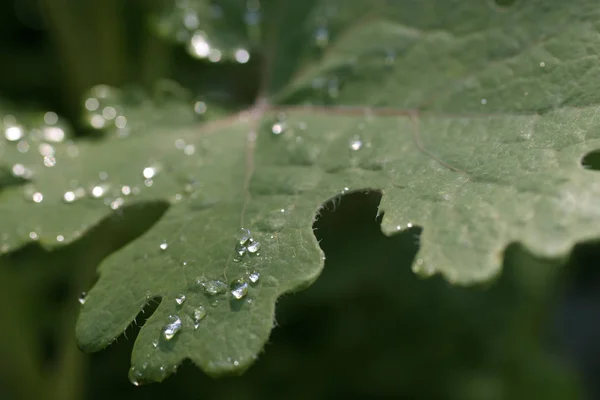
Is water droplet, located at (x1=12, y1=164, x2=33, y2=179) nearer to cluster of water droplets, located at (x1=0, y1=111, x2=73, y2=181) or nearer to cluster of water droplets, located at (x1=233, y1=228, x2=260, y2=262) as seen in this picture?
cluster of water droplets, located at (x1=0, y1=111, x2=73, y2=181)

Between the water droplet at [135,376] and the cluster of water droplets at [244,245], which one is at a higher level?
the cluster of water droplets at [244,245]

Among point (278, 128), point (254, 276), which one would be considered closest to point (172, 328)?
point (254, 276)

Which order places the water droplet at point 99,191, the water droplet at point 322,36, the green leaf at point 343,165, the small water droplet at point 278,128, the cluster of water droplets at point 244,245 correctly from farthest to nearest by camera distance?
the water droplet at point 322,36 → the small water droplet at point 278,128 → the water droplet at point 99,191 → the cluster of water droplets at point 244,245 → the green leaf at point 343,165

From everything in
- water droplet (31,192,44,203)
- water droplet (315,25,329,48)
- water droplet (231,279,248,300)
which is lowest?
water droplet (31,192,44,203)

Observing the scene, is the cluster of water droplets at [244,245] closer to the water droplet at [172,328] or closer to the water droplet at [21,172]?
the water droplet at [172,328]

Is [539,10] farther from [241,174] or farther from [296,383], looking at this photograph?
[296,383]

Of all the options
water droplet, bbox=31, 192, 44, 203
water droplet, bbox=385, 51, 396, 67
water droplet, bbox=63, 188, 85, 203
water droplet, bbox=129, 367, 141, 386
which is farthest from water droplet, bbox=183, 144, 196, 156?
water droplet, bbox=129, 367, 141, 386

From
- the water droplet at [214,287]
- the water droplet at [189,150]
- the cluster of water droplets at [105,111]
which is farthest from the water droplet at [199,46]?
the water droplet at [214,287]

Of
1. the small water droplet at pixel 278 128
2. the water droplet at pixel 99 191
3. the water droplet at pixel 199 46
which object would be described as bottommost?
the water droplet at pixel 99 191
